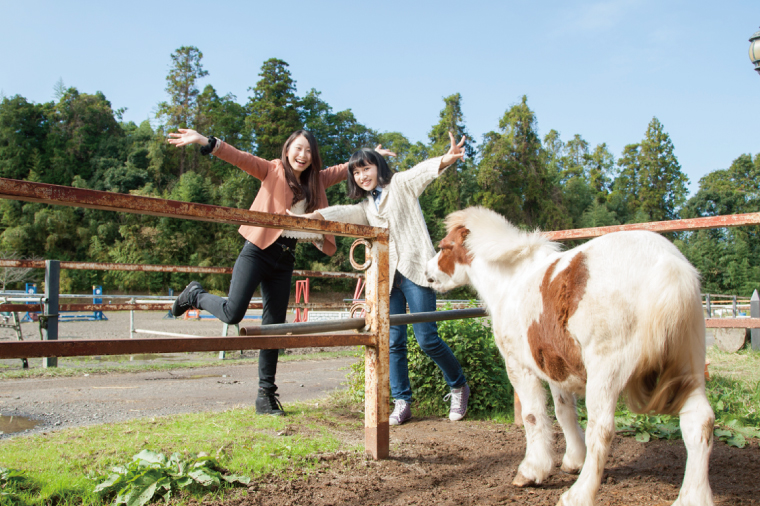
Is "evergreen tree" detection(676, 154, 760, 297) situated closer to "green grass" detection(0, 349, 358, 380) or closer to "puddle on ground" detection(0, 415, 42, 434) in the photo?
"green grass" detection(0, 349, 358, 380)

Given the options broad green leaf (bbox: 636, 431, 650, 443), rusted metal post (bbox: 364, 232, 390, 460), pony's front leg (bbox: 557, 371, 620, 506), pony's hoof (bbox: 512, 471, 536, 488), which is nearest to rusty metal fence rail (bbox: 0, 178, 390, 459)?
rusted metal post (bbox: 364, 232, 390, 460)

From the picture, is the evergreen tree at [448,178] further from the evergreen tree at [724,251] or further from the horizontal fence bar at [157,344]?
the horizontal fence bar at [157,344]

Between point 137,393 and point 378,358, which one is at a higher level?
point 378,358

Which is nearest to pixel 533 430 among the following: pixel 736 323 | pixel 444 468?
pixel 444 468

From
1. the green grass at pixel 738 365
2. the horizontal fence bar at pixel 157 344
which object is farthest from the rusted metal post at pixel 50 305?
the green grass at pixel 738 365

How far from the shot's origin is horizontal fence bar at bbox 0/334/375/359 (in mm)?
1753

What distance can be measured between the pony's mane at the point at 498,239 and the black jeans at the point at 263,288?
143 cm

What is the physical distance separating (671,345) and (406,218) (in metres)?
2.16

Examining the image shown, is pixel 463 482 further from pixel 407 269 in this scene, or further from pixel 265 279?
pixel 265 279

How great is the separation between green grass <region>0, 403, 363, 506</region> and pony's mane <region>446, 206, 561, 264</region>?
1.34 meters

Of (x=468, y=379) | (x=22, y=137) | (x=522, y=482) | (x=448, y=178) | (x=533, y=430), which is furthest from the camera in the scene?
(x=22, y=137)

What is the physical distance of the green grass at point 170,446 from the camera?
2162mm

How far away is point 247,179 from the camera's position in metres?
45.2

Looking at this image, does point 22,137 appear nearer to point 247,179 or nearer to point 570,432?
point 247,179
